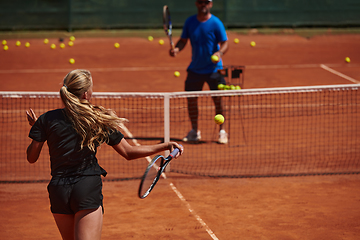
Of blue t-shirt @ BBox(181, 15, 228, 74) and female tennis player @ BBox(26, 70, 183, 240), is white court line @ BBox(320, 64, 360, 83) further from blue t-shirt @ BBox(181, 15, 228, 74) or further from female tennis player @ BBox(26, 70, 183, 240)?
female tennis player @ BBox(26, 70, 183, 240)

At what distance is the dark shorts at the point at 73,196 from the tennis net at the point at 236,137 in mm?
3580

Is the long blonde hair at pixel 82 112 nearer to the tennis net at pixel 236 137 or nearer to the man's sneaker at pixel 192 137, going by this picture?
the tennis net at pixel 236 137

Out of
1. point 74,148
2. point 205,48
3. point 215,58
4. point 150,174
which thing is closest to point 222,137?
point 215,58

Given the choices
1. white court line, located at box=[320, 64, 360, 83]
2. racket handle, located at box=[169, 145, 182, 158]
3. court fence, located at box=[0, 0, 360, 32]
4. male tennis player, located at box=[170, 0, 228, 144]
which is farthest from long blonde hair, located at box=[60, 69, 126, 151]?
court fence, located at box=[0, 0, 360, 32]

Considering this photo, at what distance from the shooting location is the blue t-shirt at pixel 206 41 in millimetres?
7742

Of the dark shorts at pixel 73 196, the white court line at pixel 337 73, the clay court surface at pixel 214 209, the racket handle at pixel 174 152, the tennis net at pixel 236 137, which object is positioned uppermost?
the white court line at pixel 337 73

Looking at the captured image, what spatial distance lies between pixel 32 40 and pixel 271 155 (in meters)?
13.1

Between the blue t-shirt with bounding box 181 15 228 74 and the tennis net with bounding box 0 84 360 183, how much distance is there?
2.24 ft

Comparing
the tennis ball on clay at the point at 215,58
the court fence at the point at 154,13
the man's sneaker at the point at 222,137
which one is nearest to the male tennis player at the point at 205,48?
the tennis ball on clay at the point at 215,58

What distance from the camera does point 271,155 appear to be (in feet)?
24.6

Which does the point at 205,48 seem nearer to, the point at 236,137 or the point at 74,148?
the point at 236,137

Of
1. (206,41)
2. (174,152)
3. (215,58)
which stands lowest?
(174,152)

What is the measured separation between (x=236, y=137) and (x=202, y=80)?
1323 mm

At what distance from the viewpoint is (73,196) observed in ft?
9.46
